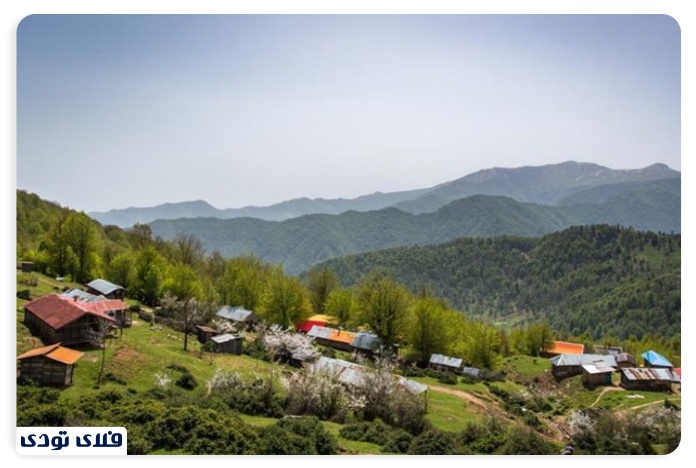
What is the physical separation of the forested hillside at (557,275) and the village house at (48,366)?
112 metres

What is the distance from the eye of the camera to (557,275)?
6506 inches

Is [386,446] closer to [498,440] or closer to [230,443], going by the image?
[498,440]

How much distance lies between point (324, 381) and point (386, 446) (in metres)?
5.21

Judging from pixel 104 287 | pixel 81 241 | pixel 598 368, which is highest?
pixel 81 241

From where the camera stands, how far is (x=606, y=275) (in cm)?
15012

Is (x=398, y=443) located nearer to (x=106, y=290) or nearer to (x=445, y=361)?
(x=445, y=361)

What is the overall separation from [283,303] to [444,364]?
1405 cm

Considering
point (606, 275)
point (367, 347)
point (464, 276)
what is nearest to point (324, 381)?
point (367, 347)

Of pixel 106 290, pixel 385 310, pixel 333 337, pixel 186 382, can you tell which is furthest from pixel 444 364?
pixel 106 290

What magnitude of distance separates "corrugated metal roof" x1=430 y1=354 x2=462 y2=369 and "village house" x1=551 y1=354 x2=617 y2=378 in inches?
435

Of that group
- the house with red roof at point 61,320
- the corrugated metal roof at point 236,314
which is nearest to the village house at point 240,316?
the corrugated metal roof at point 236,314

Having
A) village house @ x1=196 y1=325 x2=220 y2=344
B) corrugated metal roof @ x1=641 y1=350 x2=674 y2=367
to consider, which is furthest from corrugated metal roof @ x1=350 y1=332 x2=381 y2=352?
corrugated metal roof @ x1=641 y1=350 x2=674 y2=367

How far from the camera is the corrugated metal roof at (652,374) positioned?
122 ft
